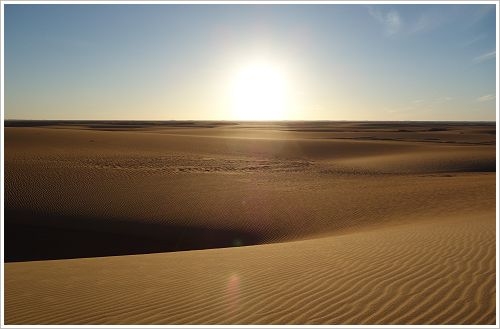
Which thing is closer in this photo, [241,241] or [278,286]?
[278,286]

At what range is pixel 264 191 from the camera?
1712 cm

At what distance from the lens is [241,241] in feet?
39.1

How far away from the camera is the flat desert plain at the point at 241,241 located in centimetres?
538

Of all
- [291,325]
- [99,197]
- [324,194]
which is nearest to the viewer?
[291,325]

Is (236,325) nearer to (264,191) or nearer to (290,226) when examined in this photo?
(290,226)

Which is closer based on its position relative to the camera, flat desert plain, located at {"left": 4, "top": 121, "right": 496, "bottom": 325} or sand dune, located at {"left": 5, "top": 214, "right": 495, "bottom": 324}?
sand dune, located at {"left": 5, "top": 214, "right": 495, "bottom": 324}

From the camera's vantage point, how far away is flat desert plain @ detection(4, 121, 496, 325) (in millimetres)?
5375

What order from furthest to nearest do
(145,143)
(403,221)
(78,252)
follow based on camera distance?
(145,143)
(403,221)
(78,252)

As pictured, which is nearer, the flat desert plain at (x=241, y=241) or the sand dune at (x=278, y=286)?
the sand dune at (x=278, y=286)

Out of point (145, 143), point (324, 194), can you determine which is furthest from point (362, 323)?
point (145, 143)

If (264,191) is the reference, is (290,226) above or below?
below

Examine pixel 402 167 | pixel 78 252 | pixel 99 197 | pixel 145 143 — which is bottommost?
pixel 78 252

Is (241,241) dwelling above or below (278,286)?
below

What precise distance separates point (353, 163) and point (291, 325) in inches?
965
